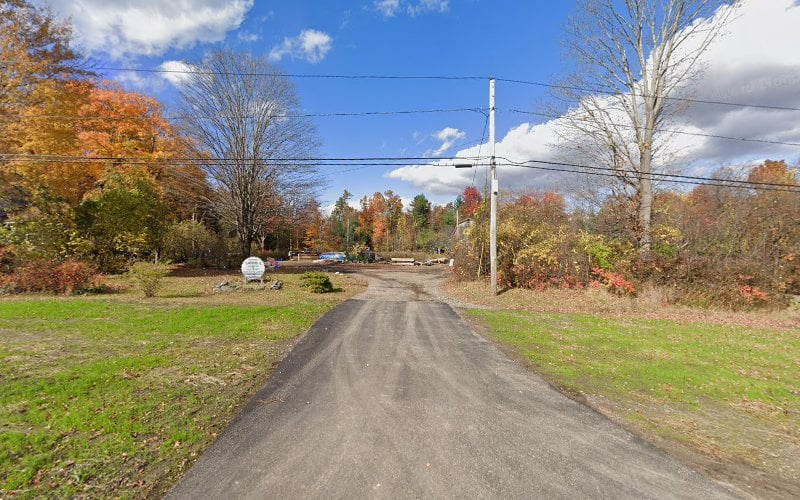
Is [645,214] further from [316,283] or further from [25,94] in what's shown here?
[25,94]

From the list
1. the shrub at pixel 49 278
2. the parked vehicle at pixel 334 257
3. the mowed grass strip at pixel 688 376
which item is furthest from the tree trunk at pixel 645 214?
the parked vehicle at pixel 334 257

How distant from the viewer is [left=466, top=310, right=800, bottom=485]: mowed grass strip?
380 cm

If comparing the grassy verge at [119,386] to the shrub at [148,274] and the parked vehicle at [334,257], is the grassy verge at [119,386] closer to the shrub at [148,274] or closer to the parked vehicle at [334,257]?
the shrub at [148,274]

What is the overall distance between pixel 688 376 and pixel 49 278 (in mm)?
18939

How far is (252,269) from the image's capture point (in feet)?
49.2

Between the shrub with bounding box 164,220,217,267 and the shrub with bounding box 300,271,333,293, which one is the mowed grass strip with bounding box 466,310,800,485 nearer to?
the shrub with bounding box 300,271,333,293

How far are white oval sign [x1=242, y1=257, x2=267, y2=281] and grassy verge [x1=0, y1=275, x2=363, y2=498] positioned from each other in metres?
4.90

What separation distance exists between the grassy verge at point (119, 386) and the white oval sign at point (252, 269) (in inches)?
193

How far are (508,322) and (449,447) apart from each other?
22.8 feet

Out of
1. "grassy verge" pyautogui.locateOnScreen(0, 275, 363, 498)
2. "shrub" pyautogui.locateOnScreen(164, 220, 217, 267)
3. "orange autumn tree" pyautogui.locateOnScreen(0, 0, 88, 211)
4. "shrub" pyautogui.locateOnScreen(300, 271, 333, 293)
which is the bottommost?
"grassy verge" pyautogui.locateOnScreen(0, 275, 363, 498)

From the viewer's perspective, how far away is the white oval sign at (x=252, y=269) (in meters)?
14.9

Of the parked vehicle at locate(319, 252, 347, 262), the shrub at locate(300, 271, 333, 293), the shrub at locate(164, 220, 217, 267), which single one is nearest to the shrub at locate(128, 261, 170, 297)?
the shrub at locate(300, 271, 333, 293)

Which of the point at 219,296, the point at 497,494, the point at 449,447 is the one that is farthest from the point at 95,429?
the point at 219,296

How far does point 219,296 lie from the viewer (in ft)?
42.7
